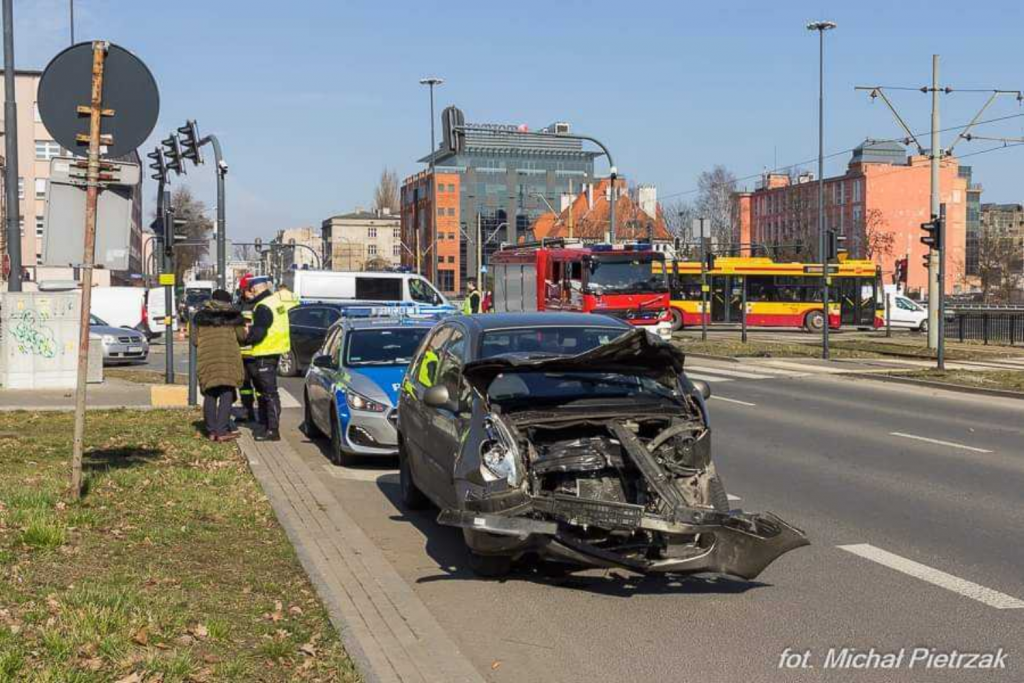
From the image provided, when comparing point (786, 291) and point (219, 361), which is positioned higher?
point (786, 291)

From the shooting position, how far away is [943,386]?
22.1 meters

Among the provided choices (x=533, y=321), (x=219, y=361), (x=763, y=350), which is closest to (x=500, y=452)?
(x=533, y=321)

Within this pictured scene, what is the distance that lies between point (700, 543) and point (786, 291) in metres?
46.7

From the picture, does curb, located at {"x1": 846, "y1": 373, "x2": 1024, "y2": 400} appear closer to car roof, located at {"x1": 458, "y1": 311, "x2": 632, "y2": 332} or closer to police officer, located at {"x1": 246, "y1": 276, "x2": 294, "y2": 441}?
police officer, located at {"x1": 246, "y1": 276, "x2": 294, "y2": 441}

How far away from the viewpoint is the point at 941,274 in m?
24.8

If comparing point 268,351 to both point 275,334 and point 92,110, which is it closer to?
point 275,334

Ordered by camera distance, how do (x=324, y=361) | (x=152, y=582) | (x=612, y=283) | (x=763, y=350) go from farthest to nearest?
(x=612, y=283) → (x=763, y=350) → (x=324, y=361) → (x=152, y=582)

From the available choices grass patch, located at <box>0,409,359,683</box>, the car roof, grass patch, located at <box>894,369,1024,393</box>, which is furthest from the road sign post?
grass patch, located at <box>894,369,1024,393</box>

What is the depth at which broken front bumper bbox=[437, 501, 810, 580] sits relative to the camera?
672cm

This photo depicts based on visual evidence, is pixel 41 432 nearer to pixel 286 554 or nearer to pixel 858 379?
pixel 286 554

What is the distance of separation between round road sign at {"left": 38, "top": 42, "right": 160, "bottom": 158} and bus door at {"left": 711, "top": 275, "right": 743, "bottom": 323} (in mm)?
45561

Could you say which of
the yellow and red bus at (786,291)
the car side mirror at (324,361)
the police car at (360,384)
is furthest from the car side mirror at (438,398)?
the yellow and red bus at (786,291)

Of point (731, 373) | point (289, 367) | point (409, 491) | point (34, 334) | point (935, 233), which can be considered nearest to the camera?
point (409, 491)

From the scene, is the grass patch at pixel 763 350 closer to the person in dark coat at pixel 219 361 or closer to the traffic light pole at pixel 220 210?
the traffic light pole at pixel 220 210
